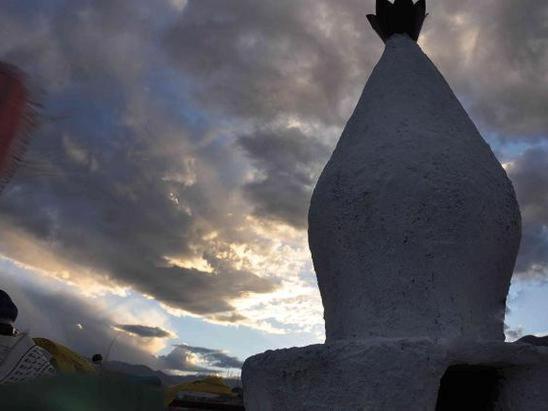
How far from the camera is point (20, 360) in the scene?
16.1ft

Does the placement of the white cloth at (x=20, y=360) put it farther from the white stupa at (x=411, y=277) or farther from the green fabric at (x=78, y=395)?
the white stupa at (x=411, y=277)

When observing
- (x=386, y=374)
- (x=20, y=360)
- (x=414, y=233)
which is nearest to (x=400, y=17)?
(x=414, y=233)

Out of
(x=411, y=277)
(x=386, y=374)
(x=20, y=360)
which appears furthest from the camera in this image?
(x=20, y=360)

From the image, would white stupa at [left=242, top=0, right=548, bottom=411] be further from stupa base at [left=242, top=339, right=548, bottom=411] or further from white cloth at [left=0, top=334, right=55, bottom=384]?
white cloth at [left=0, top=334, right=55, bottom=384]

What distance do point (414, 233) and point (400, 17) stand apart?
1.90m

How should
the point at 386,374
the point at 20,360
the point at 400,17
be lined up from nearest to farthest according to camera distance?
the point at 386,374 → the point at 400,17 → the point at 20,360

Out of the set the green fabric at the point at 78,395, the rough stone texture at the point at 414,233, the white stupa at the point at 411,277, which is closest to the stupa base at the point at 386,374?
the white stupa at the point at 411,277

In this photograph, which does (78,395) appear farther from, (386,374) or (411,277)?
(411,277)

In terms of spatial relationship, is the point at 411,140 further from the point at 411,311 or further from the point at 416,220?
the point at 411,311

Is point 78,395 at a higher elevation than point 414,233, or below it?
below

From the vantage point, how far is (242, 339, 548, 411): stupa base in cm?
268

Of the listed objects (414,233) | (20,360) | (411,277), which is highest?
(414,233)

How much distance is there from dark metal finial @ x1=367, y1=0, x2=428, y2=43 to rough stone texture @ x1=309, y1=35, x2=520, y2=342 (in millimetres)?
876

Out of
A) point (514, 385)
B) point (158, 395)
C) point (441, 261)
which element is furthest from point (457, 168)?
point (158, 395)
